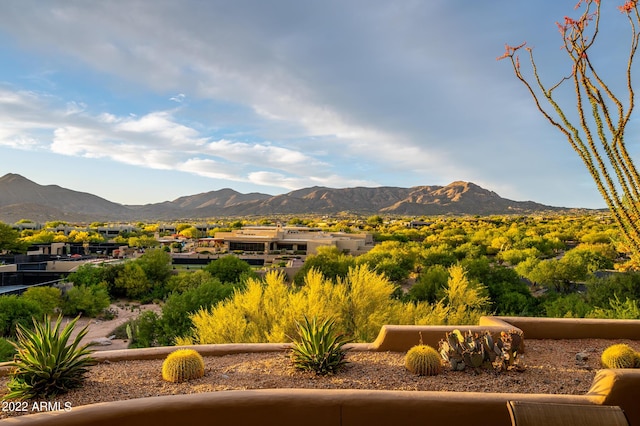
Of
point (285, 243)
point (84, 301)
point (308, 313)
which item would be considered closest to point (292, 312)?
point (308, 313)

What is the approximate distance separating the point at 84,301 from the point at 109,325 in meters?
3.71

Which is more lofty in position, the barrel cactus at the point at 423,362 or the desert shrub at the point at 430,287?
the barrel cactus at the point at 423,362

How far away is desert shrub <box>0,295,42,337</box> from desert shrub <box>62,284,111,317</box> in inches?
233

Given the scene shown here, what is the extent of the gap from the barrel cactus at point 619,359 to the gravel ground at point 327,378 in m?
0.21

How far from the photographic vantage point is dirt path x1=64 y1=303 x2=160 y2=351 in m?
28.9

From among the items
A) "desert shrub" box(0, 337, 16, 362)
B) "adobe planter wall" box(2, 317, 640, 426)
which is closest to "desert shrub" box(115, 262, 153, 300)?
"desert shrub" box(0, 337, 16, 362)

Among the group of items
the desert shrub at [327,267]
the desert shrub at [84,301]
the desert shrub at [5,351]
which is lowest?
the desert shrub at [84,301]

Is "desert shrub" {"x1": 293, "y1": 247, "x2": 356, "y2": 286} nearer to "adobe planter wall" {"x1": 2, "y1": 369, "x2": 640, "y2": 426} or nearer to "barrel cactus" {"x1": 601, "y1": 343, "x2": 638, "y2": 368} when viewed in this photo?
"barrel cactus" {"x1": 601, "y1": 343, "x2": 638, "y2": 368}

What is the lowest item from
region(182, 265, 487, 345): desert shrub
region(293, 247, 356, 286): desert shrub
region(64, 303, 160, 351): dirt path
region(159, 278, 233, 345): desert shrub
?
region(64, 303, 160, 351): dirt path

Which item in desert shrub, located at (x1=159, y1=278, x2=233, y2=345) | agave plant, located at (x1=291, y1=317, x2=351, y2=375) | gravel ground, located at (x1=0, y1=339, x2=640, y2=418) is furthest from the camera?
desert shrub, located at (x1=159, y1=278, x2=233, y2=345)

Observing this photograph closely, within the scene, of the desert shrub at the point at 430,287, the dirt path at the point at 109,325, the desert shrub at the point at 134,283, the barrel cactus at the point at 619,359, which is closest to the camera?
the barrel cactus at the point at 619,359

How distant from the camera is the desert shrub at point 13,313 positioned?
29.5 m

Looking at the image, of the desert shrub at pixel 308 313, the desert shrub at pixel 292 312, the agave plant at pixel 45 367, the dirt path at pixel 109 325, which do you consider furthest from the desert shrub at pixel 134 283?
the agave plant at pixel 45 367

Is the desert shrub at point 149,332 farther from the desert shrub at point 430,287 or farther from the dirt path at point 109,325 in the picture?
the desert shrub at point 430,287
